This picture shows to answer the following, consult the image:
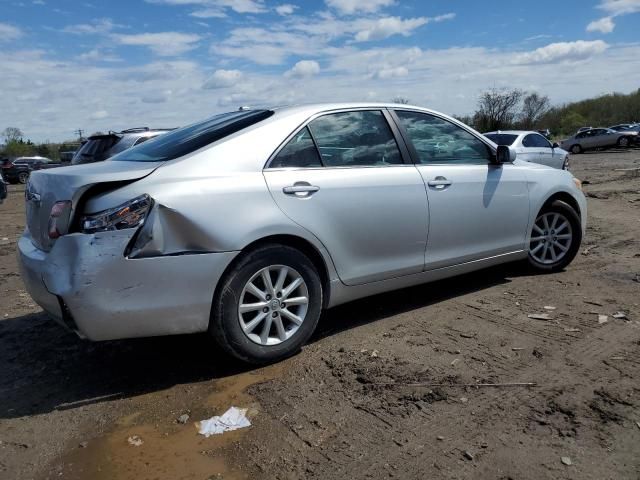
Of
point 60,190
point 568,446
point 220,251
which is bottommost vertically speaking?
point 568,446

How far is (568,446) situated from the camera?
8.83ft

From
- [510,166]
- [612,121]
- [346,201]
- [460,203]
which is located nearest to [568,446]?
[346,201]

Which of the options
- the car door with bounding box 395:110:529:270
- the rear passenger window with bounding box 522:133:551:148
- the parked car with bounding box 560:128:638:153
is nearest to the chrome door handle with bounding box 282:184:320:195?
the car door with bounding box 395:110:529:270

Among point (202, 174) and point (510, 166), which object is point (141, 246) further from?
point (510, 166)

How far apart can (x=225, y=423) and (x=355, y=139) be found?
2.22 meters

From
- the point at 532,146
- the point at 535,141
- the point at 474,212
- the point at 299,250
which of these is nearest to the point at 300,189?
the point at 299,250

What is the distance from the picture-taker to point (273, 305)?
12.0ft

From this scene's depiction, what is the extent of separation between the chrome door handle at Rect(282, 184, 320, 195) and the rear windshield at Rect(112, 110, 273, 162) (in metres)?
0.54

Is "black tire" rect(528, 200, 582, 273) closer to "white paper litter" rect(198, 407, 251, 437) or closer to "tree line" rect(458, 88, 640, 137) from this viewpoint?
"white paper litter" rect(198, 407, 251, 437)

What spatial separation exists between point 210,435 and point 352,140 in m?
2.29

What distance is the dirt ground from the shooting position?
267 centimetres

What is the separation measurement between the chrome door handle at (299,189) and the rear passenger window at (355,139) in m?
0.28

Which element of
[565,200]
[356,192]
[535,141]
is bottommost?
[565,200]

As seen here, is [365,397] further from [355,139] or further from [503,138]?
[503,138]
